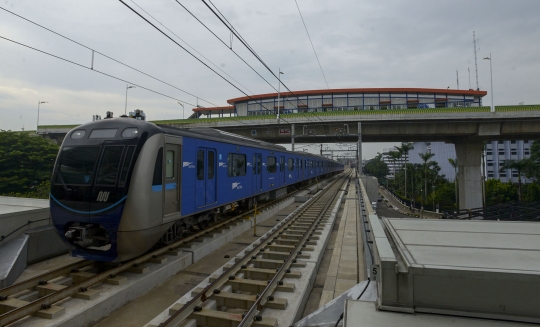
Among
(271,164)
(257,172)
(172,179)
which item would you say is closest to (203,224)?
(172,179)

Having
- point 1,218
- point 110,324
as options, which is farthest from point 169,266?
point 1,218

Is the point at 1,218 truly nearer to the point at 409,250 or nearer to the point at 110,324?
the point at 110,324

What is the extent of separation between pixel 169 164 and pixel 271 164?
896cm

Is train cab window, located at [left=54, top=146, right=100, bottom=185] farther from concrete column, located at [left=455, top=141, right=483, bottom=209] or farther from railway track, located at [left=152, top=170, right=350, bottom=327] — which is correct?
concrete column, located at [left=455, top=141, right=483, bottom=209]

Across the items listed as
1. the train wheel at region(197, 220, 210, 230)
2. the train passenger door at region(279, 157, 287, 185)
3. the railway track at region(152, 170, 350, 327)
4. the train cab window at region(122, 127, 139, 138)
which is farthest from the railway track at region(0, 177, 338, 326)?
the train passenger door at region(279, 157, 287, 185)

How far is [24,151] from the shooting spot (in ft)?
83.6

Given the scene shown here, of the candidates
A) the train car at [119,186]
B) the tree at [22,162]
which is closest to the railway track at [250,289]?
the train car at [119,186]

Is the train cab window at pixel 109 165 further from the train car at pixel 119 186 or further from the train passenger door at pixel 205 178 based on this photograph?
the train passenger door at pixel 205 178

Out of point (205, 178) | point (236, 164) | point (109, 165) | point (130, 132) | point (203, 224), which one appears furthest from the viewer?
point (236, 164)

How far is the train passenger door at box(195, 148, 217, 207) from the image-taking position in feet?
26.9

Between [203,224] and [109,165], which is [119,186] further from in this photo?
[203,224]

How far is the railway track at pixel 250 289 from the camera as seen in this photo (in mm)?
4469

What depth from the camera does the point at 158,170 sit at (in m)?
6.39

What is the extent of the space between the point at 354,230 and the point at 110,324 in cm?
787
